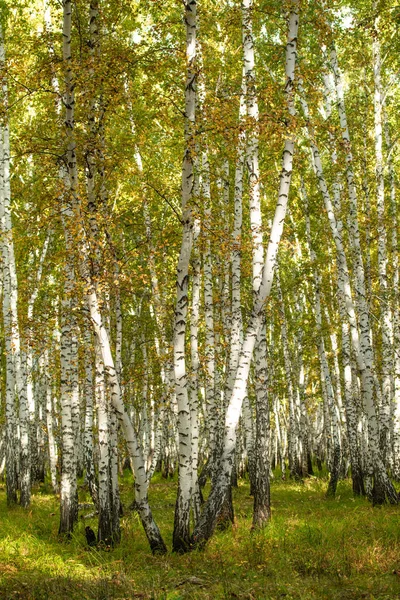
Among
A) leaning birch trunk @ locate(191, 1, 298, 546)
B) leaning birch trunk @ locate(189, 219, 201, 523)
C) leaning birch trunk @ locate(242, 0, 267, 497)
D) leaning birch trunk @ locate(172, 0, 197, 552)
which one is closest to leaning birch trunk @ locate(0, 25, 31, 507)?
leaning birch trunk @ locate(189, 219, 201, 523)

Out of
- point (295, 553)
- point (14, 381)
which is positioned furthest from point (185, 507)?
point (14, 381)

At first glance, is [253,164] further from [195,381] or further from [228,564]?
[228,564]

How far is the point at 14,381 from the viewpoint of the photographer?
52.9ft

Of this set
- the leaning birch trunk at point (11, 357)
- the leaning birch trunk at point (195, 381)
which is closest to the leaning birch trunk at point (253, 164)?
the leaning birch trunk at point (195, 381)

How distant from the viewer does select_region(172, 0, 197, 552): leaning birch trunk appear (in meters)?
9.02

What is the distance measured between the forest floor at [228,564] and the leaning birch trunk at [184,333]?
583mm

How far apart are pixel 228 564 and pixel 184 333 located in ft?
11.1

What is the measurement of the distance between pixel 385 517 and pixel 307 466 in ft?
50.4

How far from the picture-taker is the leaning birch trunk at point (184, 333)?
9.02m

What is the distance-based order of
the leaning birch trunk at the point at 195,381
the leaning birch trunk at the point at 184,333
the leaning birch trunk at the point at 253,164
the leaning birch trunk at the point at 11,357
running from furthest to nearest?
1. the leaning birch trunk at the point at 11,357
2. the leaning birch trunk at the point at 195,381
3. the leaning birch trunk at the point at 253,164
4. the leaning birch trunk at the point at 184,333

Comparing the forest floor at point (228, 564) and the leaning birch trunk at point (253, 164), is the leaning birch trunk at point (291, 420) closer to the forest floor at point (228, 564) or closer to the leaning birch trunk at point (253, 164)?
the leaning birch trunk at point (253, 164)

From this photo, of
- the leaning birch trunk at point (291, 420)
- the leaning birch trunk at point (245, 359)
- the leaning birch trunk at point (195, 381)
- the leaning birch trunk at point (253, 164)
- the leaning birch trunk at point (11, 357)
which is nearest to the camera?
the leaning birch trunk at point (245, 359)

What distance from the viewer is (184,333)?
9344 mm

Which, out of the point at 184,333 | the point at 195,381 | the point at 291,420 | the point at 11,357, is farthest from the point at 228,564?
the point at 291,420
